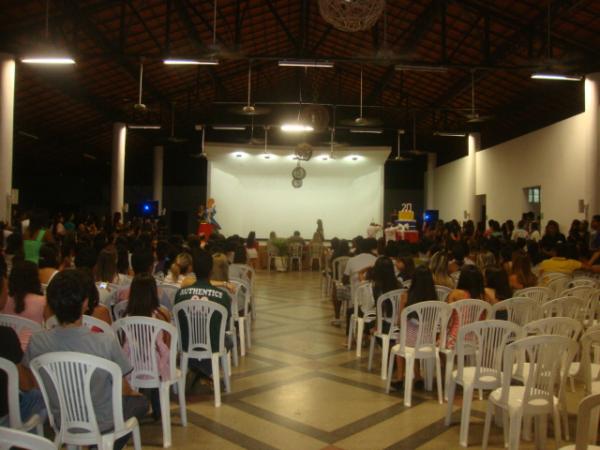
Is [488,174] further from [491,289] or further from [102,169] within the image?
[102,169]

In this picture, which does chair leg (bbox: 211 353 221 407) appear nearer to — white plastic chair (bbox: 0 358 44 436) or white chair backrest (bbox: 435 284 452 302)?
white plastic chair (bbox: 0 358 44 436)

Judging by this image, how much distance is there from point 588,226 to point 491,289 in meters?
6.59

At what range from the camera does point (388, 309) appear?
4.83 metres

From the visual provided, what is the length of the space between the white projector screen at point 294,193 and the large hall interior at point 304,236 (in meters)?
0.07

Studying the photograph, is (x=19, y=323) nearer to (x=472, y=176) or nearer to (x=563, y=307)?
(x=563, y=307)

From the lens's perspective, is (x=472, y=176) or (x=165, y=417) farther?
(x=472, y=176)

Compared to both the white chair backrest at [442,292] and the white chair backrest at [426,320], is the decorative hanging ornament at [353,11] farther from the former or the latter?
the white chair backrest at [426,320]

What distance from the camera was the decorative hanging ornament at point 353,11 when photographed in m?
6.29

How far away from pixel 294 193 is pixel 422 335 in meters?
14.4

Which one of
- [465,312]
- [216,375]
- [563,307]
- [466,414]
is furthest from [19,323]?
[563,307]

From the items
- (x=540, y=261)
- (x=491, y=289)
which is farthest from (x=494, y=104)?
(x=491, y=289)

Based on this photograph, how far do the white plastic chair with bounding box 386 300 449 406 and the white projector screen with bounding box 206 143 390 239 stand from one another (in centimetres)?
1369

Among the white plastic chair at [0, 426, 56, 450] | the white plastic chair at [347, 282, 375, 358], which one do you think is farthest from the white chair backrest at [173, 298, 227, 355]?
the white plastic chair at [0, 426, 56, 450]

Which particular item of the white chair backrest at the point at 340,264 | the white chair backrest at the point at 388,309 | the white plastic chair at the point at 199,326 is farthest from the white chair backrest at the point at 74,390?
the white chair backrest at the point at 340,264
